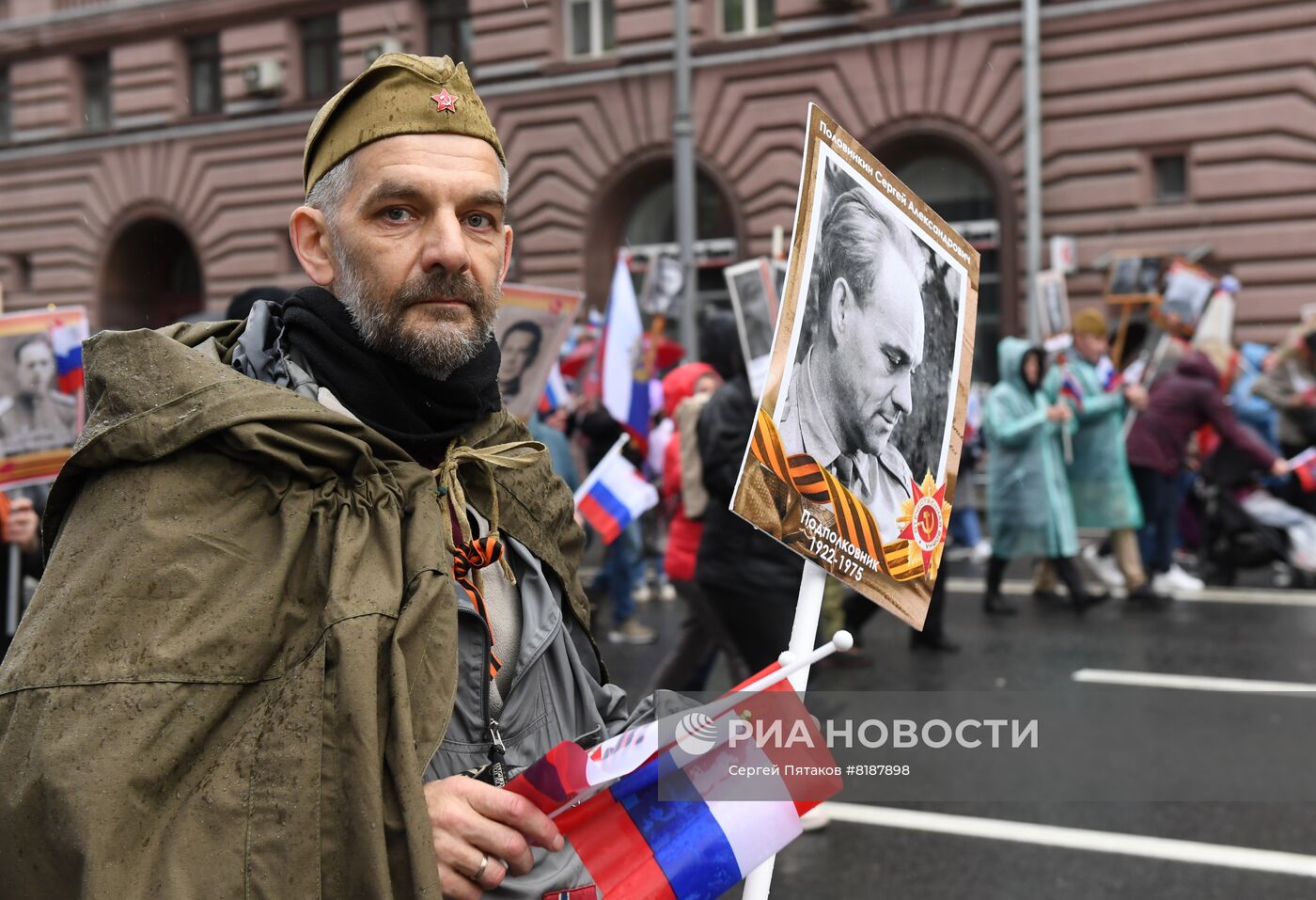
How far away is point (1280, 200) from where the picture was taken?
53.5 ft

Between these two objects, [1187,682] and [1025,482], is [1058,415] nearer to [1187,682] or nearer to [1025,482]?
[1025,482]

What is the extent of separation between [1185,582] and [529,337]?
21.2 ft

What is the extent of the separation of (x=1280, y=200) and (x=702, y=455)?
13335mm

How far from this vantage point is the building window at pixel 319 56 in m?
23.6

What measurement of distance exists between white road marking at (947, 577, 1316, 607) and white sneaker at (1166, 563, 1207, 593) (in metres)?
0.06

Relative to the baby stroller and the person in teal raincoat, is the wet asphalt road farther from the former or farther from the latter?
the person in teal raincoat

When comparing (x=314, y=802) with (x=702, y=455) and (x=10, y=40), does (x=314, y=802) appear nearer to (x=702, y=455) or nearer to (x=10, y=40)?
(x=702, y=455)

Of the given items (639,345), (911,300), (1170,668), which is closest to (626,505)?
→ (639,345)

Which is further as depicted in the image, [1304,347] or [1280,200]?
[1280,200]

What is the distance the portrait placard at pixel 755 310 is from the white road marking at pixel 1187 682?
2.95 meters

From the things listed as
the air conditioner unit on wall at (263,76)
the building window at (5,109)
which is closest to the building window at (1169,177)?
the air conditioner unit on wall at (263,76)

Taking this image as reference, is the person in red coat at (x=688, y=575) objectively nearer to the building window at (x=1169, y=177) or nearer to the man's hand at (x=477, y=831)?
the man's hand at (x=477, y=831)

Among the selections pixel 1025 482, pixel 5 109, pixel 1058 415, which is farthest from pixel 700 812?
pixel 5 109

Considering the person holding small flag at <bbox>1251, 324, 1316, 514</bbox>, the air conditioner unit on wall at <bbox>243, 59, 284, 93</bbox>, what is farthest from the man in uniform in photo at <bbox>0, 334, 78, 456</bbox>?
the air conditioner unit on wall at <bbox>243, 59, 284, 93</bbox>
